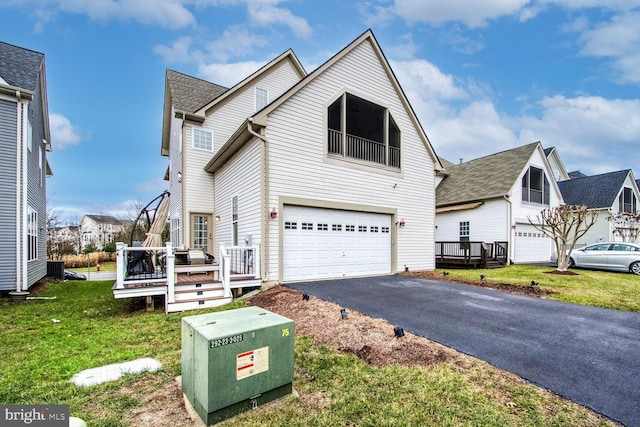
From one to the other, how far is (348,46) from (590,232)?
77.7 feet

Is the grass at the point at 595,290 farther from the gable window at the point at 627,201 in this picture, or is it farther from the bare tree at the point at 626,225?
the gable window at the point at 627,201

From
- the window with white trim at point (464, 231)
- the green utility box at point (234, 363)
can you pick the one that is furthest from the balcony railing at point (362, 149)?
the window with white trim at point (464, 231)

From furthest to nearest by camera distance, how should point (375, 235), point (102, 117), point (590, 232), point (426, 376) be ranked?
point (102, 117), point (590, 232), point (375, 235), point (426, 376)

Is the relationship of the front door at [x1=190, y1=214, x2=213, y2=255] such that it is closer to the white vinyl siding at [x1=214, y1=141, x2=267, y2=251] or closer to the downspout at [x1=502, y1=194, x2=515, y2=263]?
the white vinyl siding at [x1=214, y1=141, x2=267, y2=251]

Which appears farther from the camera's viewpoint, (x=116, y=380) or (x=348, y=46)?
(x=348, y=46)

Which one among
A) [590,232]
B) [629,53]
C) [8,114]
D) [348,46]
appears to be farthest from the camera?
[590,232]

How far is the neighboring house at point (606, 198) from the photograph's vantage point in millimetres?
21016

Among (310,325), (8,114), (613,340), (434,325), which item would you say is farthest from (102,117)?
(613,340)

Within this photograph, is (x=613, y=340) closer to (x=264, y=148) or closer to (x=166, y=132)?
(x=264, y=148)

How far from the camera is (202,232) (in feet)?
42.2

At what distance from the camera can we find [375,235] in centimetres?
1110

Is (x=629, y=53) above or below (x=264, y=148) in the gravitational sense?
above

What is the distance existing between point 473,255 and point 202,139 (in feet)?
48.1

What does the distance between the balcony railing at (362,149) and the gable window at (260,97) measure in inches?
195
